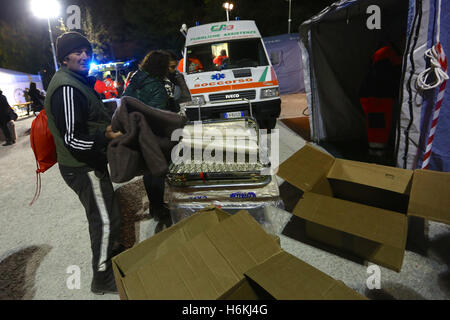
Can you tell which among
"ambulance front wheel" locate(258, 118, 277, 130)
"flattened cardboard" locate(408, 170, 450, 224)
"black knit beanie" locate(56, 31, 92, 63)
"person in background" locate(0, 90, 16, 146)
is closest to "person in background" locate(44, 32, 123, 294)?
"black knit beanie" locate(56, 31, 92, 63)

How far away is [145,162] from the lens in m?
1.92

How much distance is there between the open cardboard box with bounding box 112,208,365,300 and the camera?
1246 mm

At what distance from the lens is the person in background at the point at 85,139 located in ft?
6.01

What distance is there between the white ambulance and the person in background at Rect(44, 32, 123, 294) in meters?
3.87

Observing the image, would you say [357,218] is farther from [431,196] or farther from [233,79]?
[233,79]

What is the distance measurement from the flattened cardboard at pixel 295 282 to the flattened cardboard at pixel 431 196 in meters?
1.38

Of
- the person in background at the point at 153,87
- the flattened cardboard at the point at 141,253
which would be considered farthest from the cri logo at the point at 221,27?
the flattened cardboard at the point at 141,253

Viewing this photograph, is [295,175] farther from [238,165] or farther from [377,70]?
[377,70]

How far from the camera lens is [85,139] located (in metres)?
1.85

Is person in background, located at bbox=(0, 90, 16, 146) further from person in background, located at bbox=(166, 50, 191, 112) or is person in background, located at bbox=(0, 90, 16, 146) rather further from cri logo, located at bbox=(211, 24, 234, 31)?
person in background, located at bbox=(166, 50, 191, 112)

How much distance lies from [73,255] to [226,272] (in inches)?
88.4
